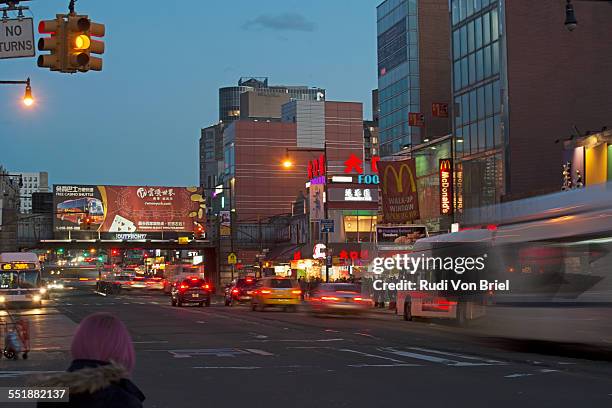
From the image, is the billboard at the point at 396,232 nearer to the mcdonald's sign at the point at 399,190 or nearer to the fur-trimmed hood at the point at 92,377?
the mcdonald's sign at the point at 399,190

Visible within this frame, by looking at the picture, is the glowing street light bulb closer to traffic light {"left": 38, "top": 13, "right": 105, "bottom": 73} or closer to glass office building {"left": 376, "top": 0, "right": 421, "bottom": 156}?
traffic light {"left": 38, "top": 13, "right": 105, "bottom": 73}

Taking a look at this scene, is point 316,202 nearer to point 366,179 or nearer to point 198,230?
point 198,230

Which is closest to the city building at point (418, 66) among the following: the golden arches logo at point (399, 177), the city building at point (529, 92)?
the city building at point (529, 92)

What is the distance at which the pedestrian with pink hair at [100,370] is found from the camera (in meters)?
4.48

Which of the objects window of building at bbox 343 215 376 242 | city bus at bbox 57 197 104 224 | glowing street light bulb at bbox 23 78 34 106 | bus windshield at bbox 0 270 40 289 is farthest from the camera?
window of building at bbox 343 215 376 242

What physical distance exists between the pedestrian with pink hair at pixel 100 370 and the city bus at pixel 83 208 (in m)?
69.8

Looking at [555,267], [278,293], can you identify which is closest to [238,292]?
[278,293]

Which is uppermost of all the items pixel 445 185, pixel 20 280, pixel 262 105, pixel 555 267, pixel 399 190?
pixel 262 105

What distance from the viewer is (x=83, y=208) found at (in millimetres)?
73125

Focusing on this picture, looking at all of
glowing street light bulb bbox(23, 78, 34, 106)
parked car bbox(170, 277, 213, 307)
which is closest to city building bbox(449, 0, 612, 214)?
parked car bbox(170, 277, 213, 307)

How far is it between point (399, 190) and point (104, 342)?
4984 cm

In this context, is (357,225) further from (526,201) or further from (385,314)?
(526,201)

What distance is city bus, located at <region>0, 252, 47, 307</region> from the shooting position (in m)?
53.0

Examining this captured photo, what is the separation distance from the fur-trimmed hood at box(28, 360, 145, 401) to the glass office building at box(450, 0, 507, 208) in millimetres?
53233
